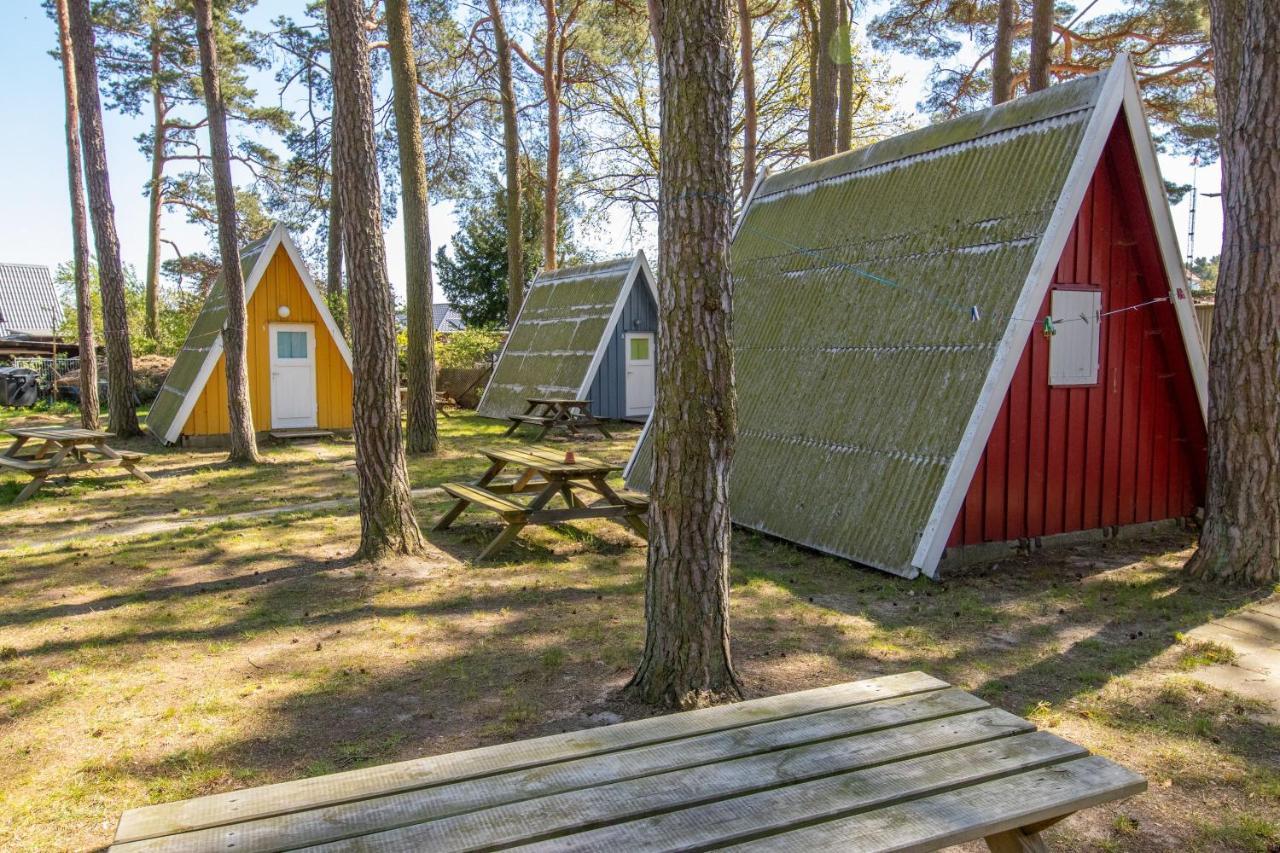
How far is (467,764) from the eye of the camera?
8.74 ft

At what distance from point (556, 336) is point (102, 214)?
9.25 m

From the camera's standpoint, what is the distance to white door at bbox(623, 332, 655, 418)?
20062 mm

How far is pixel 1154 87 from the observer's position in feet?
65.2

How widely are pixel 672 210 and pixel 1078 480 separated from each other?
5919 millimetres

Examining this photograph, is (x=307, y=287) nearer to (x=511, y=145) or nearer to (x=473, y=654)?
(x=511, y=145)

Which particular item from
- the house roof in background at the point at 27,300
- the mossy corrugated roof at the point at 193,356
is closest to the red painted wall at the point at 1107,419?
the mossy corrugated roof at the point at 193,356

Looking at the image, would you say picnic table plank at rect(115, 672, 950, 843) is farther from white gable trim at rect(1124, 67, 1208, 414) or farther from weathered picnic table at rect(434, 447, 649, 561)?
white gable trim at rect(1124, 67, 1208, 414)

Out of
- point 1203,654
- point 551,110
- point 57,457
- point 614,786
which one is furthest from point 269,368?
point 614,786

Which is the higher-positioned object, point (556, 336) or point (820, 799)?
point (556, 336)

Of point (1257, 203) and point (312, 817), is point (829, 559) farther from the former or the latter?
point (312, 817)

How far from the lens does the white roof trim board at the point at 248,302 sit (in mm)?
15969

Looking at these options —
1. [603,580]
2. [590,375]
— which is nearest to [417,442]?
[590,375]

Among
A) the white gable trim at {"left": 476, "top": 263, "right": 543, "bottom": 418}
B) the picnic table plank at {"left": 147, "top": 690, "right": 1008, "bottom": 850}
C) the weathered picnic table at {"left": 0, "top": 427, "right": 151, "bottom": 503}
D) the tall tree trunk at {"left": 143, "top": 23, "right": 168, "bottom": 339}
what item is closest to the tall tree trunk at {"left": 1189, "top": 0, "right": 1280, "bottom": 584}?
the picnic table plank at {"left": 147, "top": 690, "right": 1008, "bottom": 850}

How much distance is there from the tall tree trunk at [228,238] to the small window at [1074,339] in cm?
1157
